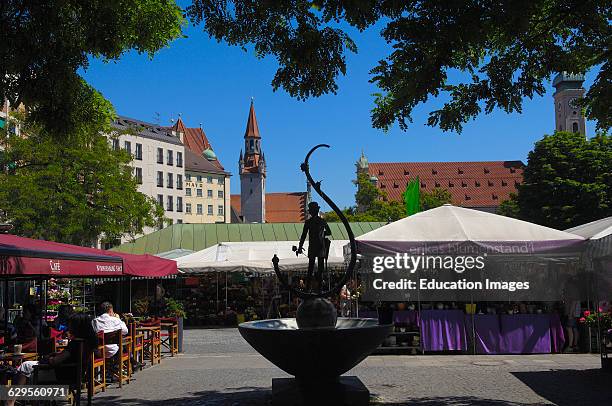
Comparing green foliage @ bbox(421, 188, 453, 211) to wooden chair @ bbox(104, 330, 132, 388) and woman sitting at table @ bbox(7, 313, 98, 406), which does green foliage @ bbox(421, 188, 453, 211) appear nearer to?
wooden chair @ bbox(104, 330, 132, 388)

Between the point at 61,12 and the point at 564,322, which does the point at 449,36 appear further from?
the point at 564,322

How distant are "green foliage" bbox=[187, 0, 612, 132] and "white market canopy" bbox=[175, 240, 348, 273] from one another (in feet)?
47.3

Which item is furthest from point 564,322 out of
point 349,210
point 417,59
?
point 349,210

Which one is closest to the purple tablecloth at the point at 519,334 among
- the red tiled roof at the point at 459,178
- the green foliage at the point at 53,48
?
the green foliage at the point at 53,48

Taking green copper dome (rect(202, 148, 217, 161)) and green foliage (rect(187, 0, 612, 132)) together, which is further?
green copper dome (rect(202, 148, 217, 161))

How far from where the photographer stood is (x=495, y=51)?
1095cm

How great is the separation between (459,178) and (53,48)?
116 meters

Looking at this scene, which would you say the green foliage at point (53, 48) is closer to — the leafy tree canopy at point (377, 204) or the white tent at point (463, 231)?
the white tent at point (463, 231)

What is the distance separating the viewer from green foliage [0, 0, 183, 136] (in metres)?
8.51

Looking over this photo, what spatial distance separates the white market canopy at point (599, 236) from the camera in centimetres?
1272

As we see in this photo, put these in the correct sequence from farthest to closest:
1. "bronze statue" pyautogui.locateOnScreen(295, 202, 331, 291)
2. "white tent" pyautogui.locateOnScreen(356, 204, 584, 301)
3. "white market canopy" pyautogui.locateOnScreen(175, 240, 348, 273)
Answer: "white market canopy" pyautogui.locateOnScreen(175, 240, 348, 273) → "white tent" pyautogui.locateOnScreen(356, 204, 584, 301) → "bronze statue" pyautogui.locateOnScreen(295, 202, 331, 291)

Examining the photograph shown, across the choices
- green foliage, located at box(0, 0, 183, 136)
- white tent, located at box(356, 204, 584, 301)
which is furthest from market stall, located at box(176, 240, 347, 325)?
green foliage, located at box(0, 0, 183, 136)

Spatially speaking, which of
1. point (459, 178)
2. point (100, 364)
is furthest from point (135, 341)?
point (459, 178)

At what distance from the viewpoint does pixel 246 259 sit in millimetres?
25734
